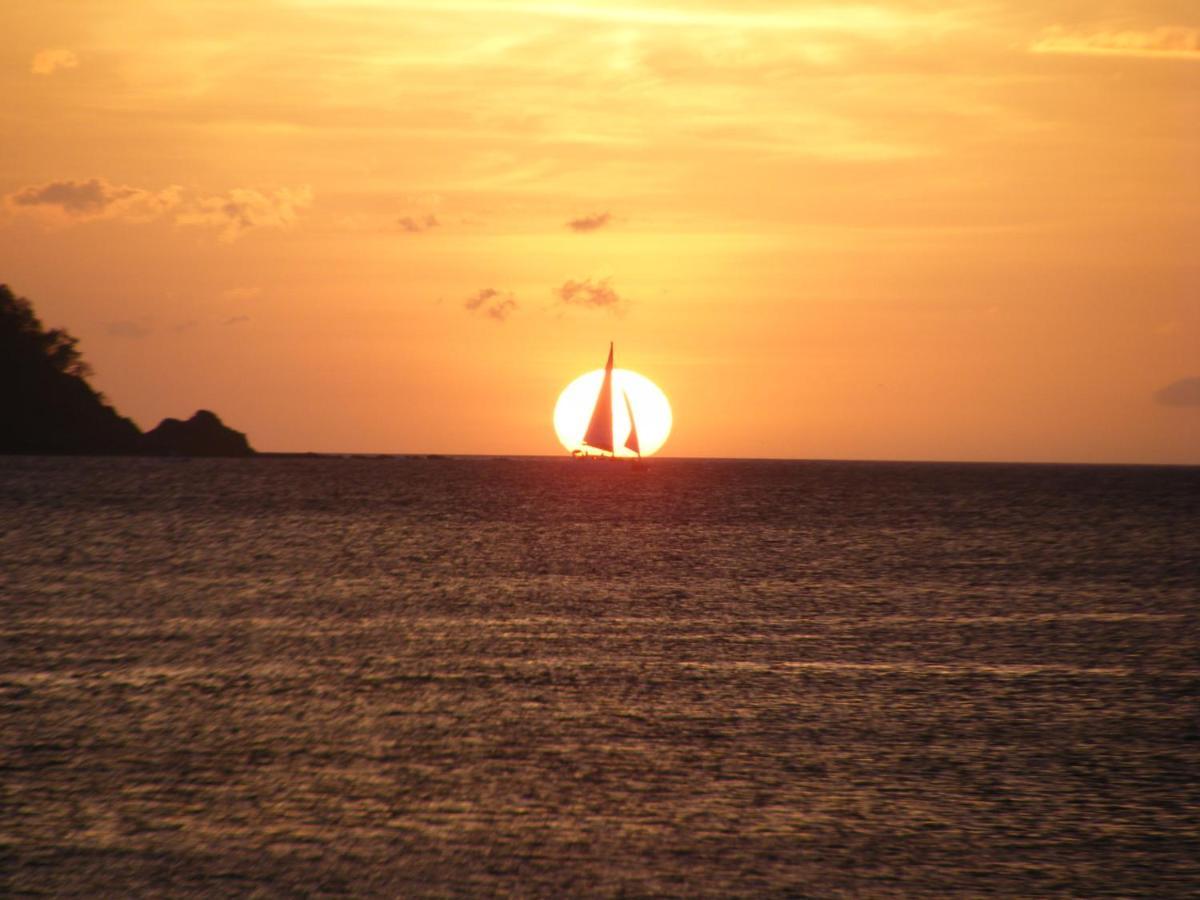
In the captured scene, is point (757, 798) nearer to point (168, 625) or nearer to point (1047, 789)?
point (1047, 789)

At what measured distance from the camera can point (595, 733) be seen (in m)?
24.3

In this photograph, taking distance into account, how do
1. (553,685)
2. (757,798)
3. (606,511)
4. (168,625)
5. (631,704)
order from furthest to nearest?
(606,511), (168,625), (553,685), (631,704), (757,798)

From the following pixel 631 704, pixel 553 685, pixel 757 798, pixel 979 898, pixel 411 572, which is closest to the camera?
pixel 979 898

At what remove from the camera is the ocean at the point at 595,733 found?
53.6 ft

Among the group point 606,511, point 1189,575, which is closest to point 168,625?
point 1189,575

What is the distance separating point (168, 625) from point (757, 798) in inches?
1007

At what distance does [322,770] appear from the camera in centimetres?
2100

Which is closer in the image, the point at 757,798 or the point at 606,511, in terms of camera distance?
the point at 757,798

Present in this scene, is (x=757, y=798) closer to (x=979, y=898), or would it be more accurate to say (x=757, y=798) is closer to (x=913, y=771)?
(x=913, y=771)

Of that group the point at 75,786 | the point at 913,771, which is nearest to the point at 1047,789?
the point at 913,771

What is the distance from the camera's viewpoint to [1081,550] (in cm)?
8212

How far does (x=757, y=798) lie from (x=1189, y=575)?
5251 centimetres

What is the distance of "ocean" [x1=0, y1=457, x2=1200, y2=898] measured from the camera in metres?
16.3

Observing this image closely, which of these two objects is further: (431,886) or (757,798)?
(757,798)
